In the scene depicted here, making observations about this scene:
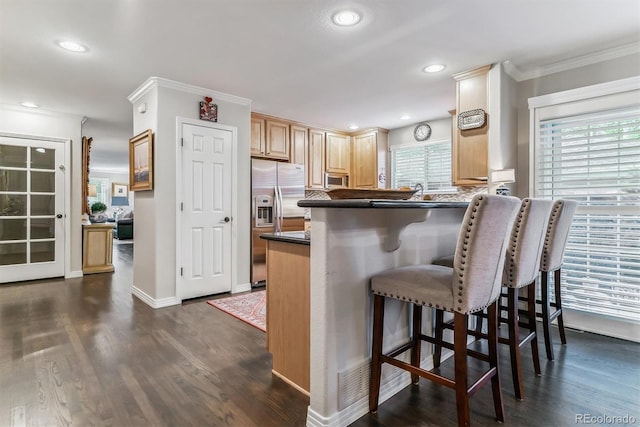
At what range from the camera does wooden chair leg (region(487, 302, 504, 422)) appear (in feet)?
5.33

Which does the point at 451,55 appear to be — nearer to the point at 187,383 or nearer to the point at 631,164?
the point at 631,164

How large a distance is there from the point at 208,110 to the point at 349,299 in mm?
3021

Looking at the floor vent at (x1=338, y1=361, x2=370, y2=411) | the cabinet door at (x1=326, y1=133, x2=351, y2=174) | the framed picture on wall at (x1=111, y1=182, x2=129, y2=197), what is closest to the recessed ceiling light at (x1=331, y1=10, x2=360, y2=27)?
the floor vent at (x1=338, y1=361, x2=370, y2=411)

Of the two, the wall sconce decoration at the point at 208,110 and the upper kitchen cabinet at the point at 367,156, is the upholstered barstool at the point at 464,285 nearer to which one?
the wall sconce decoration at the point at 208,110

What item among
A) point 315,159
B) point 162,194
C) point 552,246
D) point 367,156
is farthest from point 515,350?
point 367,156

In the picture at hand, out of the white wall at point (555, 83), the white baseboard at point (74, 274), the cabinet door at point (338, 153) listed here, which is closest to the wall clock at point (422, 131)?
the cabinet door at point (338, 153)

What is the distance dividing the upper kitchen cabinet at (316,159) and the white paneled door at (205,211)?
1.61 m

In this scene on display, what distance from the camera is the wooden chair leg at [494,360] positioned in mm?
1626

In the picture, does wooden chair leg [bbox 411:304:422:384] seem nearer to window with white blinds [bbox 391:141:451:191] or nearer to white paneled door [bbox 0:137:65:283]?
window with white blinds [bbox 391:141:451:191]

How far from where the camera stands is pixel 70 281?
4.71 metres

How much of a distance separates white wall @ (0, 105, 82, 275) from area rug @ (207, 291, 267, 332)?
283 centimetres

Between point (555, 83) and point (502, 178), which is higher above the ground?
point (555, 83)

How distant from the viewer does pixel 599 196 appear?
2.80 metres

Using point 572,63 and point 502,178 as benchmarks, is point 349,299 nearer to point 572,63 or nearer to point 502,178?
point 502,178
